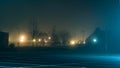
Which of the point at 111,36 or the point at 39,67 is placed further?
the point at 111,36

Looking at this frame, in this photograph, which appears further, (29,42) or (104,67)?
(29,42)

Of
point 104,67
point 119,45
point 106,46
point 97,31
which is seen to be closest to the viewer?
point 104,67

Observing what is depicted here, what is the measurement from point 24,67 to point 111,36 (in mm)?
62716

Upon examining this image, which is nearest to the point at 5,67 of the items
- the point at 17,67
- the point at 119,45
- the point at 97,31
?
the point at 17,67

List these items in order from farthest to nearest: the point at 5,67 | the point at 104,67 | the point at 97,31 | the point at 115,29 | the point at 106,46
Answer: the point at 97,31
the point at 115,29
the point at 106,46
the point at 104,67
the point at 5,67

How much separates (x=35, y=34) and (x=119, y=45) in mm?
40572

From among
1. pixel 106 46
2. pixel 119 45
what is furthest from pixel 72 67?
pixel 119 45

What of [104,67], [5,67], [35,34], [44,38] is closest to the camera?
[5,67]

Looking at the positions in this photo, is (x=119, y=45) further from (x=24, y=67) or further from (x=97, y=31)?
(x=24, y=67)

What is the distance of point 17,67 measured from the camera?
2350 cm

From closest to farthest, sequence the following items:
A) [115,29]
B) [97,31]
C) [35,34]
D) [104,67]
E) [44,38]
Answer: [104,67], [115,29], [97,31], [35,34], [44,38]

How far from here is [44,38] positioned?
121 meters

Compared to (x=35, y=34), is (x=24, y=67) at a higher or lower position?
lower

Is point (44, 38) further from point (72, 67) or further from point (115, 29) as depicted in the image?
point (72, 67)
